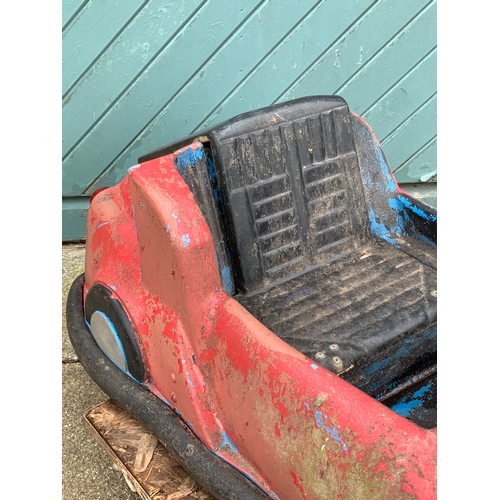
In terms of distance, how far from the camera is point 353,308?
142 cm

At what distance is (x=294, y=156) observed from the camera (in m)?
1.52

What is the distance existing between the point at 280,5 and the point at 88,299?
1.16m

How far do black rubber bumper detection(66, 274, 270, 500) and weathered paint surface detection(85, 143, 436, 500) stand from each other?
0.02 m

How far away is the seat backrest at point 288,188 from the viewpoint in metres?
1.44

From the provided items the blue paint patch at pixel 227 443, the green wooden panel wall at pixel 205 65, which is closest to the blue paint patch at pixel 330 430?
the blue paint patch at pixel 227 443

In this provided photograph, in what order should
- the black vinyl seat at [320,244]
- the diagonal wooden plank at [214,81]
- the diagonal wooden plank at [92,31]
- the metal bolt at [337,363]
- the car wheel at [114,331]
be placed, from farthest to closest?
1. the diagonal wooden plank at [214,81]
2. the diagonal wooden plank at [92,31]
3. the car wheel at [114,331]
4. the black vinyl seat at [320,244]
5. the metal bolt at [337,363]

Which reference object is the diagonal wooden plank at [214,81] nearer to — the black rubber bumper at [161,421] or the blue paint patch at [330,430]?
the black rubber bumper at [161,421]

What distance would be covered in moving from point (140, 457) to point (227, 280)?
447 mm

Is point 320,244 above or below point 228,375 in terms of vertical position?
above

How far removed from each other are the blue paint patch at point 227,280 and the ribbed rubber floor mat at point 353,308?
0.03 m

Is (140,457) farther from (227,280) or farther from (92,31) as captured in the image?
(92,31)

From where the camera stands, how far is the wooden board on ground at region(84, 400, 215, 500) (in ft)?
4.48

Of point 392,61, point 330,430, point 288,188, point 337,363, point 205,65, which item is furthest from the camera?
point 392,61

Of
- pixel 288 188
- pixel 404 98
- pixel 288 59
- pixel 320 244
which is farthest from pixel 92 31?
pixel 404 98
